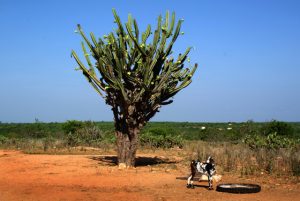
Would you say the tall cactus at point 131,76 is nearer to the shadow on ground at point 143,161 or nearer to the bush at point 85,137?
the shadow on ground at point 143,161

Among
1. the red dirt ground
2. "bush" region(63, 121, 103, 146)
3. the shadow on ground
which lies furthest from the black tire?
"bush" region(63, 121, 103, 146)

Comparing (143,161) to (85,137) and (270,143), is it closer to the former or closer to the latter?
(270,143)

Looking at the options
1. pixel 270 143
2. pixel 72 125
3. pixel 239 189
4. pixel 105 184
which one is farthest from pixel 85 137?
pixel 239 189

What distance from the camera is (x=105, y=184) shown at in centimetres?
957

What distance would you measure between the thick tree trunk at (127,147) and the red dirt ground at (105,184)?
1.23ft

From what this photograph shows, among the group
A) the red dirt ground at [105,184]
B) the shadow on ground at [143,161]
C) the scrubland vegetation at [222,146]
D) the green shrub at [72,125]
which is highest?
the green shrub at [72,125]

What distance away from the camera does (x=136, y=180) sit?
10.1m

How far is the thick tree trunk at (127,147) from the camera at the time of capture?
12.6 metres

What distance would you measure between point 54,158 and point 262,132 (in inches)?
524

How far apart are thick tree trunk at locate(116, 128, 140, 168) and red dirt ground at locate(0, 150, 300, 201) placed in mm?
375

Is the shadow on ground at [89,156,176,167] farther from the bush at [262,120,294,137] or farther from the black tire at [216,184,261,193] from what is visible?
the bush at [262,120,294,137]

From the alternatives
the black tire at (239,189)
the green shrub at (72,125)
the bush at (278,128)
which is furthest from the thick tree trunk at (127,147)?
the green shrub at (72,125)

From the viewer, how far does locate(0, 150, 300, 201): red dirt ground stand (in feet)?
26.7

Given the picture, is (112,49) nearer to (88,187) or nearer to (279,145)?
(88,187)
